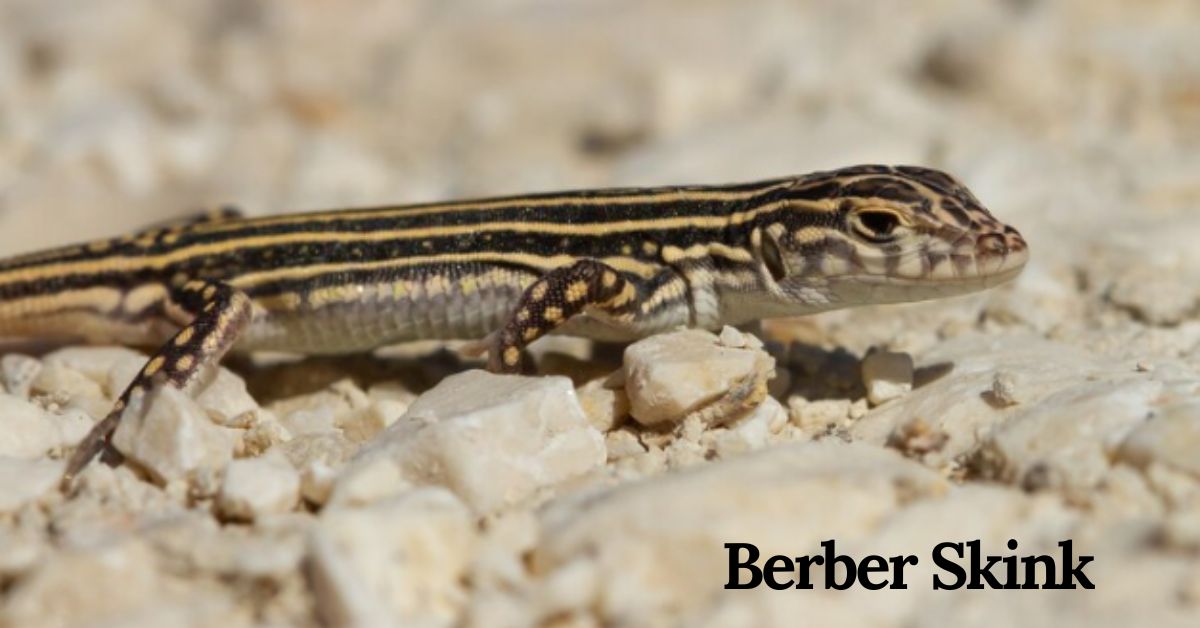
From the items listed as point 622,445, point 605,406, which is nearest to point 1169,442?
point 622,445

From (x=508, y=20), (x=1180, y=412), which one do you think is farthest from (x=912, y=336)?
(x=508, y=20)

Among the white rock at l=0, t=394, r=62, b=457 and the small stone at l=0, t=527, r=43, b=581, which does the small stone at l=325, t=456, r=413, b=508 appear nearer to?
the small stone at l=0, t=527, r=43, b=581

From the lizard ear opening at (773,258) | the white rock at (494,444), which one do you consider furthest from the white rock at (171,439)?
the lizard ear opening at (773,258)

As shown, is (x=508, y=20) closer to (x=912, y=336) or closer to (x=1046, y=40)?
(x=1046, y=40)

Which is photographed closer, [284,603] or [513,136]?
[284,603]

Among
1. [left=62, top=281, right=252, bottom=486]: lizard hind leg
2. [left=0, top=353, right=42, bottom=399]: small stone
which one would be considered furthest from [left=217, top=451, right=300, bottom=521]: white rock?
[left=0, top=353, right=42, bottom=399]: small stone

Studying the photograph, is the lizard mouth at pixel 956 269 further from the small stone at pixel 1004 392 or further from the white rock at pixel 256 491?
the white rock at pixel 256 491

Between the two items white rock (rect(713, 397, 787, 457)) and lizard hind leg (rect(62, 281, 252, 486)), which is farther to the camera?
lizard hind leg (rect(62, 281, 252, 486))

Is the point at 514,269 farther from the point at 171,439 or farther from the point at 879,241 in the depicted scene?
the point at 171,439
